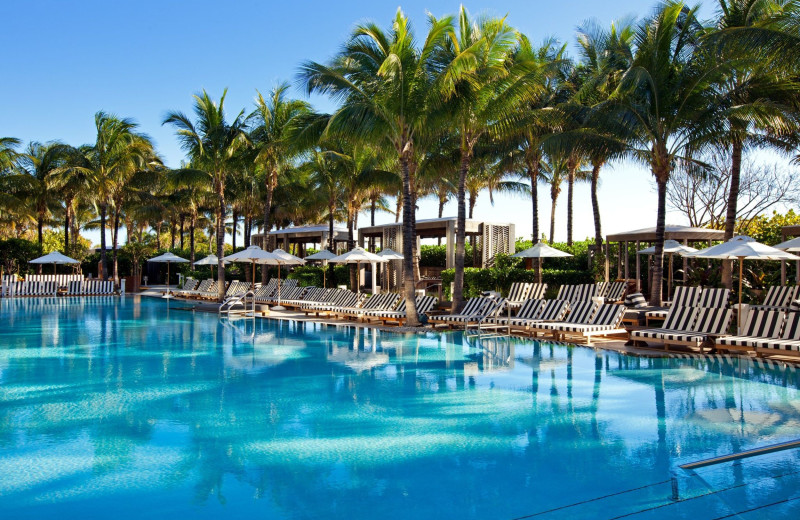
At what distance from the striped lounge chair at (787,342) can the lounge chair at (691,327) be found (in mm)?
768

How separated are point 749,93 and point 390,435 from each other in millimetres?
12423

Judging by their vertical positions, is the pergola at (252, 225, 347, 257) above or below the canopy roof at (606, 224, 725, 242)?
above

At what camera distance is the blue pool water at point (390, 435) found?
4.38 m

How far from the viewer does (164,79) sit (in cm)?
2316

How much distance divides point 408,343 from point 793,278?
12.6 meters

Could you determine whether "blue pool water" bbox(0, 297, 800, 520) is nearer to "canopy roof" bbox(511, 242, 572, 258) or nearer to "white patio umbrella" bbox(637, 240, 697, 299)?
"canopy roof" bbox(511, 242, 572, 258)

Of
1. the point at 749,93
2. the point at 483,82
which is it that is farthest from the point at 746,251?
the point at 483,82

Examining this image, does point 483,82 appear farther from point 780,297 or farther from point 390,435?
point 390,435

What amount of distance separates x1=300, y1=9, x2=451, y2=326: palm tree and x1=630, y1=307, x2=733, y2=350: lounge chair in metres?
6.49

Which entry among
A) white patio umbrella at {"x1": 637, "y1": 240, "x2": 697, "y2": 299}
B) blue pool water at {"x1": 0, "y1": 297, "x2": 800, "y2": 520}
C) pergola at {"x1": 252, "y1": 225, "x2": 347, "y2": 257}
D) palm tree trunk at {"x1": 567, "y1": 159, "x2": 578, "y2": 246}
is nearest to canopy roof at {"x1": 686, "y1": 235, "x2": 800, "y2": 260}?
blue pool water at {"x1": 0, "y1": 297, "x2": 800, "y2": 520}

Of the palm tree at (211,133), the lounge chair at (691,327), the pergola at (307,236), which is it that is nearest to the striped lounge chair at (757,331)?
the lounge chair at (691,327)

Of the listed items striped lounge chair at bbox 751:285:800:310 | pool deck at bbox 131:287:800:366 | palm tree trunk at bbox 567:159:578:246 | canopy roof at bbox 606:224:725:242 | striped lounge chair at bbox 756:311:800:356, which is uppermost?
palm tree trunk at bbox 567:159:578:246

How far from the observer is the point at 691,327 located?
430 inches

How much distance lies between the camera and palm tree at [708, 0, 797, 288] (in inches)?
495
